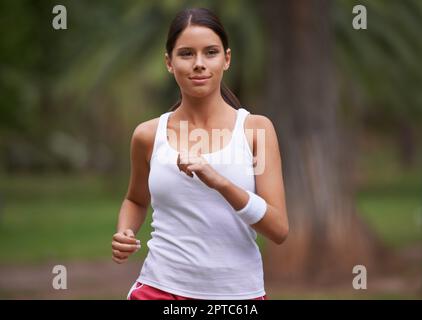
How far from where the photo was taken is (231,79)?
17.2 m

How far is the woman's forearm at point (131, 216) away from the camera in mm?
3652

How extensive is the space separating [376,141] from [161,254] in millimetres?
48897

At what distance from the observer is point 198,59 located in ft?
10.9

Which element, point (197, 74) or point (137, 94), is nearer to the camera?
point (197, 74)

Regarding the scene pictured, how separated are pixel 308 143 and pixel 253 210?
28.7ft

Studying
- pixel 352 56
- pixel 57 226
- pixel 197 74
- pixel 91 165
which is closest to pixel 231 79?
pixel 352 56

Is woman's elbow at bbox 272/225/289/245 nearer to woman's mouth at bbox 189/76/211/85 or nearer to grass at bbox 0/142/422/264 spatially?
woman's mouth at bbox 189/76/211/85

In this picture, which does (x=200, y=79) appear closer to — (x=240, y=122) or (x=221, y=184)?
(x=240, y=122)

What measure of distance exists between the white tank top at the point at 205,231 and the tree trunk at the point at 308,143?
28.0 feet

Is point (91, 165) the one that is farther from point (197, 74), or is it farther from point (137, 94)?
point (197, 74)

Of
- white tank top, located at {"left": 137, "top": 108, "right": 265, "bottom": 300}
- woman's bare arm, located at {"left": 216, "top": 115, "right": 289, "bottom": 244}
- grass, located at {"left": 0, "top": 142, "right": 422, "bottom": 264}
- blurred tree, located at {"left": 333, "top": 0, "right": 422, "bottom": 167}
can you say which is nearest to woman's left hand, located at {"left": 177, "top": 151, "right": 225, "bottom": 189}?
white tank top, located at {"left": 137, "top": 108, "right": 265, "bottom": 300}

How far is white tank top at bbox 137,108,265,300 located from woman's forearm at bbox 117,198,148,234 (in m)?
0.29

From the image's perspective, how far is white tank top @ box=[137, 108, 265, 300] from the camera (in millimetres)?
3314

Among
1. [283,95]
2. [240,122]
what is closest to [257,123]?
[240,122]
